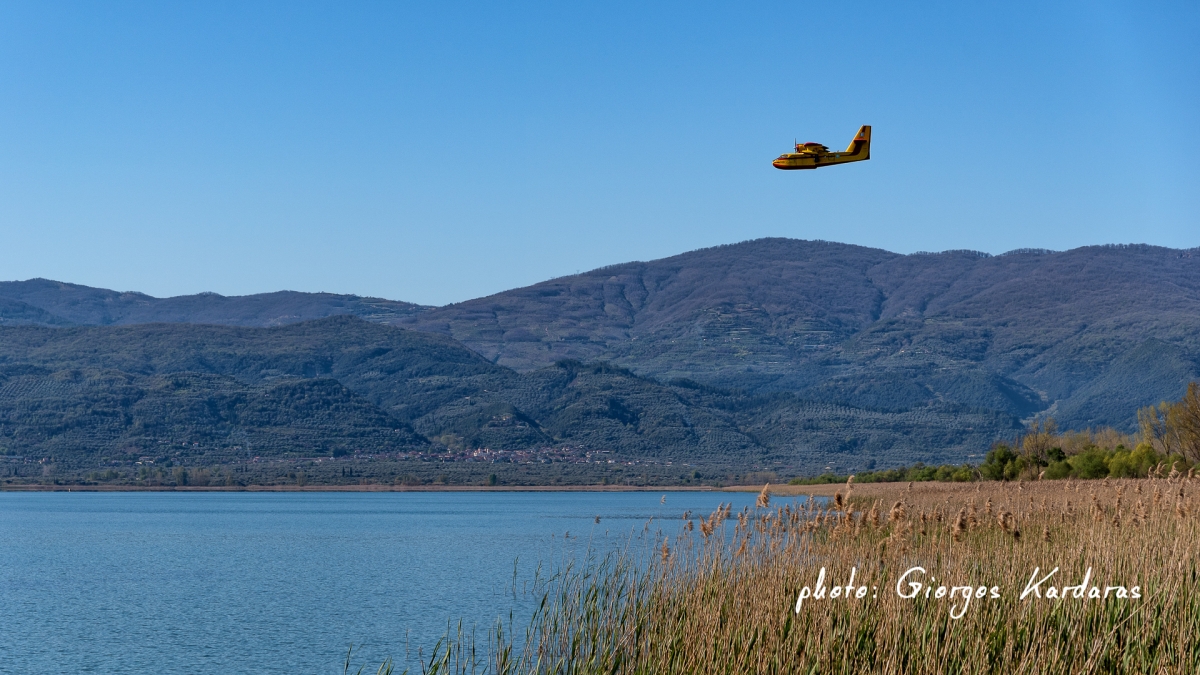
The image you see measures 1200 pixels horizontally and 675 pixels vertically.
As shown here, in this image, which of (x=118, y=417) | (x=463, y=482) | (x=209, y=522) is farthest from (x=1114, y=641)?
(x=118, y=417)

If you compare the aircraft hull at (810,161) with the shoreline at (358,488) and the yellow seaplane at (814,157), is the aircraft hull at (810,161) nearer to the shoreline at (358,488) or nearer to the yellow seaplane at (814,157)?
the yellow seaplane at (814,157)

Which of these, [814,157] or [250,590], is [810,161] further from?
[250,590]

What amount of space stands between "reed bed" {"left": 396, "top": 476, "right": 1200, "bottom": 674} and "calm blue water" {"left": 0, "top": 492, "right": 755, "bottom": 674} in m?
6.43

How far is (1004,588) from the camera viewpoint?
13.3 m

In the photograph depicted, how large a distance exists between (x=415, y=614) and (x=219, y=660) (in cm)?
615

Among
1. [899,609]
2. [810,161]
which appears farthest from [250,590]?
[899,609]

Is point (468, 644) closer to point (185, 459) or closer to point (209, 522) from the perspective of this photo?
point (209, 522)

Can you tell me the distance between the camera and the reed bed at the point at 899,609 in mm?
11617

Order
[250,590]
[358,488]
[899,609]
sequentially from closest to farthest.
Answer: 1. [899,609]
2. [250,590]
3. [358,488]

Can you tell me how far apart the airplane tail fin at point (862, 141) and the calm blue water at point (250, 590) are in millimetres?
12380

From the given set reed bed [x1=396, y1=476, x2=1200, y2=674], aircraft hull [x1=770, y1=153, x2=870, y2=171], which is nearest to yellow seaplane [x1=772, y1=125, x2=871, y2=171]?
aircraft hull [x1=770, y1=153, x2=870, y2=171]

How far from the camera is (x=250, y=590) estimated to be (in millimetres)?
36656

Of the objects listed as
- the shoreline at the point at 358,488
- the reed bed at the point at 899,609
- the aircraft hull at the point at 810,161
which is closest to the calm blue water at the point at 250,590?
the reed bed at the point at 899,609

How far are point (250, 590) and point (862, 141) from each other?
2108 centimetres
